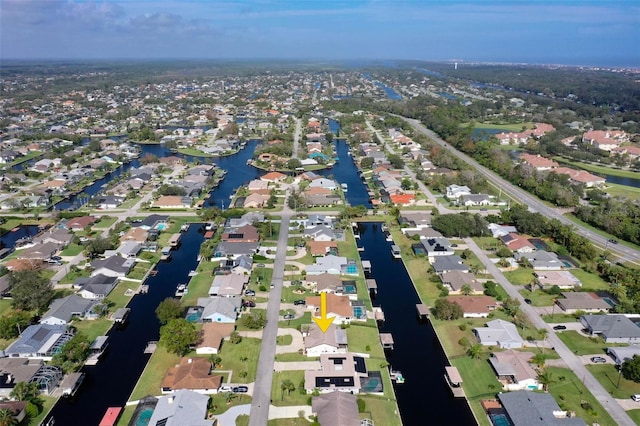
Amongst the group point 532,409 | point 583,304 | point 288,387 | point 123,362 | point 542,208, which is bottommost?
point 123,362

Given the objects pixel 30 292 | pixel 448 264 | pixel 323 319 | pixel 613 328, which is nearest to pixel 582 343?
pixel 613 328

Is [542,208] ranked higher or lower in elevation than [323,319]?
higher

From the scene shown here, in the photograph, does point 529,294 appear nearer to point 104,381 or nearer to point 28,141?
point 104,381

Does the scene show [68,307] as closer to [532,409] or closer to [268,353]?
[268,353]

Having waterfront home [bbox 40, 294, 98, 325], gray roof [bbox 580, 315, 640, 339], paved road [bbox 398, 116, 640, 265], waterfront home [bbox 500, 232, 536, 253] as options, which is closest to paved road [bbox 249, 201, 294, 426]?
waterfront home [bbox 40, 294, 98, 325]

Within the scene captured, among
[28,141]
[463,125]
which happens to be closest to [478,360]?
[463,125]

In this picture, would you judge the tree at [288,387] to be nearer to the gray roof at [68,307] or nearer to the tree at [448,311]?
the tree at [448,311]

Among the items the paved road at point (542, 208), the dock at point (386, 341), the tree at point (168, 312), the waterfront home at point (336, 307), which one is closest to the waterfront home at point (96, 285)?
the tree at point (168, 312)
